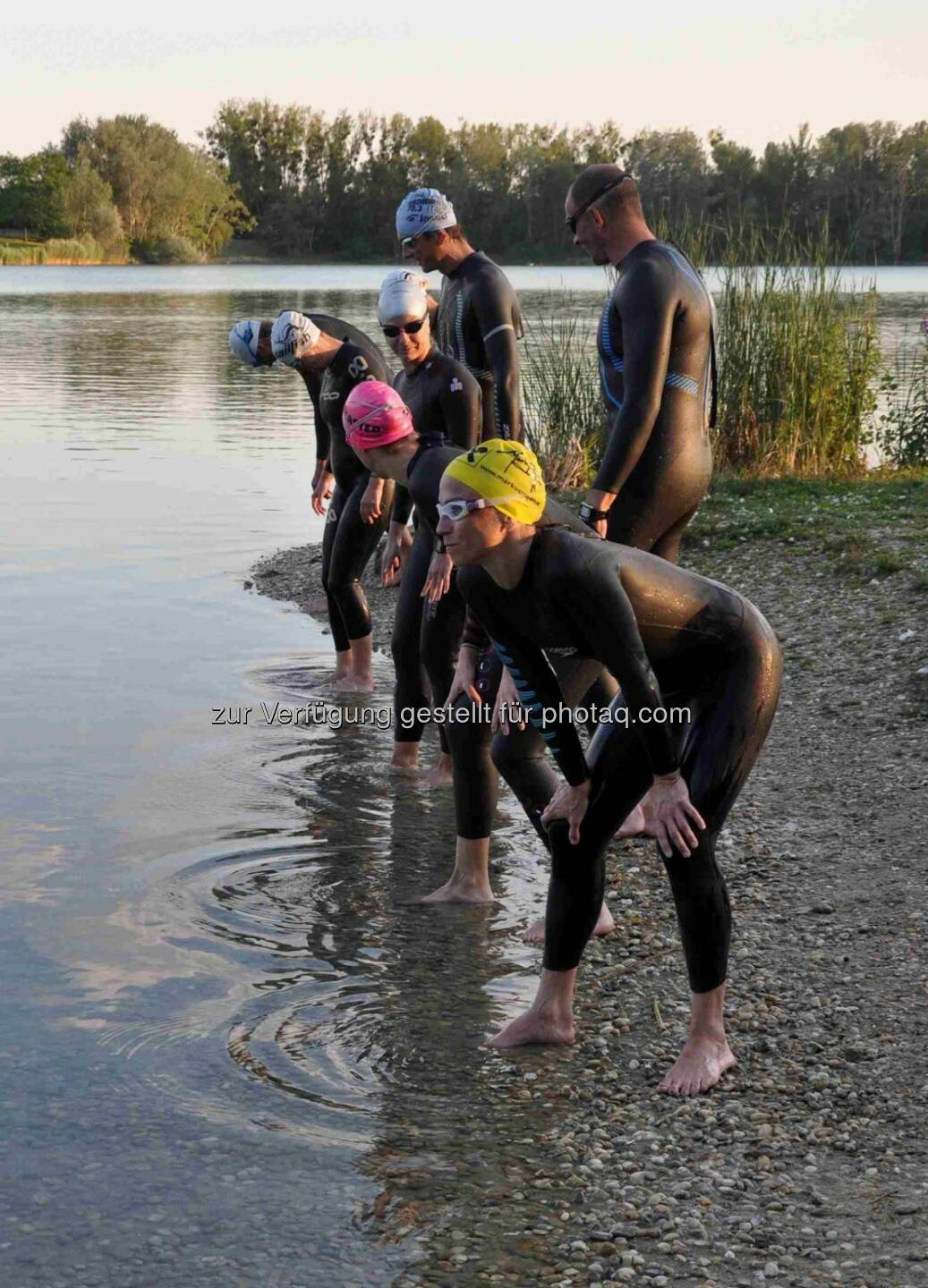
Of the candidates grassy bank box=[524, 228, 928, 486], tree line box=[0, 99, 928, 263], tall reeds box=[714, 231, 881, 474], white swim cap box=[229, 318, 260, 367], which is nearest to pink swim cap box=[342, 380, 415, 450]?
white swim cap box=[229, 318, 260, 367]

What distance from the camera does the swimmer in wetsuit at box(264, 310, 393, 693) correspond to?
855 cm

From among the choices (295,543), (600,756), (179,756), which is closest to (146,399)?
(295,543)

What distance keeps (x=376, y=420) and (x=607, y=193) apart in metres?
1.18

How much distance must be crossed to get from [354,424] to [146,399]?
69.9 ft

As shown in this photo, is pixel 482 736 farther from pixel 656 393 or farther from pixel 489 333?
pixel 489 333

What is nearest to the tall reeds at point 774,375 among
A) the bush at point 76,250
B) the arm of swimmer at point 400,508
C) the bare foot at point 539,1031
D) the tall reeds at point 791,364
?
the tall reeds at point 791,364

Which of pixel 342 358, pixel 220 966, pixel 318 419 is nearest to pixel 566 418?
pixel 318 419

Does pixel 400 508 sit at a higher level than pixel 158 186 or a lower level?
lower

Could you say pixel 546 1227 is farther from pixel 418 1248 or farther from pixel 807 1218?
pixel 807 1218

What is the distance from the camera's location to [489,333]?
22.6 feet

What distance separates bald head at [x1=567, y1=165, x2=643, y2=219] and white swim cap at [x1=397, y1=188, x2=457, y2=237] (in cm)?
118

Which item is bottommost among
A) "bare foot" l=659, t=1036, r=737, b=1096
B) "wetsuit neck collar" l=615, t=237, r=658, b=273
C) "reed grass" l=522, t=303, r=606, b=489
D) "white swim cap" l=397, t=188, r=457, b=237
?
"bare foot" l=659, t=1036, r=737, b=1096

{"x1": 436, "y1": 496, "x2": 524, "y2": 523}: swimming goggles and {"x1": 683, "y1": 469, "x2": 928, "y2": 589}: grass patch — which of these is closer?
{"x1": 436, "y1": 496, "x2": 524, "y2": 523}: swimming goggles

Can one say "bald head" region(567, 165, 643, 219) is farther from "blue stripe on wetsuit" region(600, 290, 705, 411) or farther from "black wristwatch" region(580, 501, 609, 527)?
"black wristwatch" region(580, 501, 609, 527)
